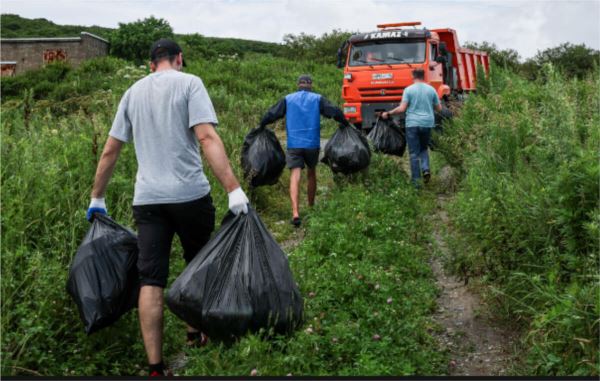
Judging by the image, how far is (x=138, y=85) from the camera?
3.85 m

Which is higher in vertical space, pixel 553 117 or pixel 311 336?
pixel 553 117

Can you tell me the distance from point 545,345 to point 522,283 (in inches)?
27.6

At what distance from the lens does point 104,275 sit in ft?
12.7

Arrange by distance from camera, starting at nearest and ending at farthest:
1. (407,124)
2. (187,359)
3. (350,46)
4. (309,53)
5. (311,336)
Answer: (311,336), (187,359), (407,124), (350,46), (309,53)

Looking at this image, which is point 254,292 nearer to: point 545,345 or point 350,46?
point 545,345

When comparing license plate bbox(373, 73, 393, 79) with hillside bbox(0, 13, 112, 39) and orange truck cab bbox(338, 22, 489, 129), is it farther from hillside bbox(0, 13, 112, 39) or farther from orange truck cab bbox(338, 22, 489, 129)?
hillside bbox(0, 13, 112, 39)

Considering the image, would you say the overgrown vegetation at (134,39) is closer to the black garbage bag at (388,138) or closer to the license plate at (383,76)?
the license plate at (383,76)

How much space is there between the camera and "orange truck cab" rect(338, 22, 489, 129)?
1349 centimetres

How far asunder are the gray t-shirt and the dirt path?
186 cm

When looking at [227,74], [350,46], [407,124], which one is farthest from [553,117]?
[227,74]

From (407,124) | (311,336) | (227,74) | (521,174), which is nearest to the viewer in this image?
(311,336)

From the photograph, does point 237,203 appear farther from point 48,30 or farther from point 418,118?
point 48,30

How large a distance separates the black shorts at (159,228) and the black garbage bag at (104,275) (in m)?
0.18

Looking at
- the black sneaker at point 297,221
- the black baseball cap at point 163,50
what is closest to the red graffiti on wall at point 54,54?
the black sneaker at point 297,221
